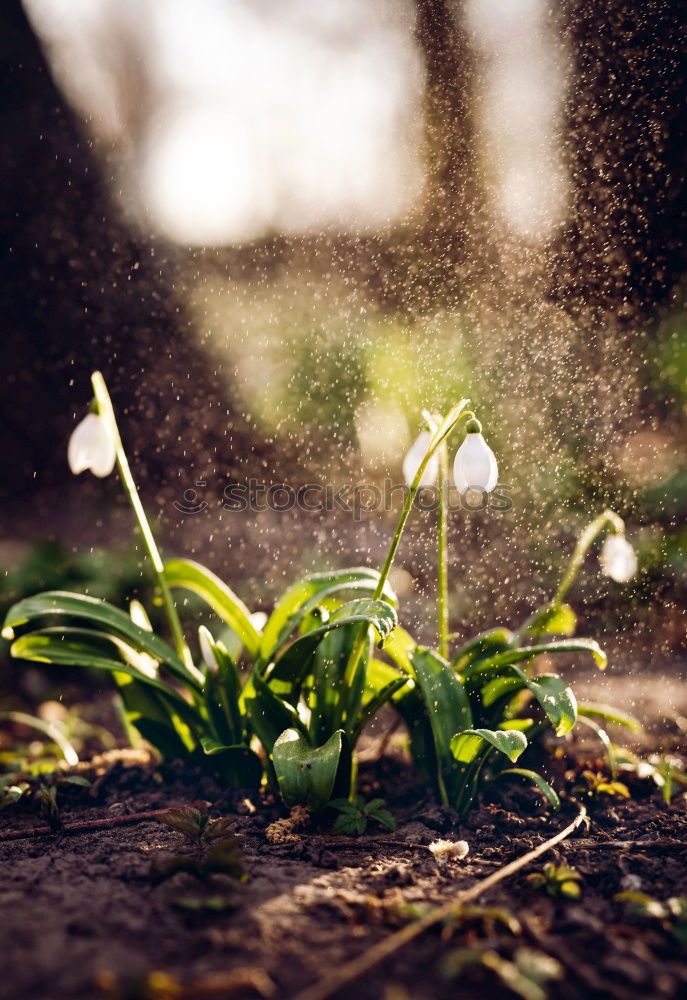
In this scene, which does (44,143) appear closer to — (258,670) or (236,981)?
(258,670)

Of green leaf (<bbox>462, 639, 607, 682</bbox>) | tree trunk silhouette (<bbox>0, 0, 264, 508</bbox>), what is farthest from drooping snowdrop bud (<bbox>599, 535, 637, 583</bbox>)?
tree trunk silhouette (<bbox>0, 0, 264, 508</bbox>)

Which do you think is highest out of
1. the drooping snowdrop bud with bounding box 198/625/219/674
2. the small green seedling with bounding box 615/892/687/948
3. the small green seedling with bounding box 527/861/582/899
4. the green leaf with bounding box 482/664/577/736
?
the drooping snowdrop bud with bounding box 198/625/219/674

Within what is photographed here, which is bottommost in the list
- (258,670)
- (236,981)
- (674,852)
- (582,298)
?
(674,852)

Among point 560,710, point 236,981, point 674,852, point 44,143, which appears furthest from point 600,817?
point 44,143

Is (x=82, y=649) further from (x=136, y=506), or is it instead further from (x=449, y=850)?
(x=449, y=850)

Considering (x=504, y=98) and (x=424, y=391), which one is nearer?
(x=504, y=98)

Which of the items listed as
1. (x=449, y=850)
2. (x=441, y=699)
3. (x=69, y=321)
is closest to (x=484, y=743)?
(x=441, y=699)

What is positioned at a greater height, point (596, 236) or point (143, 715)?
point (596, 236)

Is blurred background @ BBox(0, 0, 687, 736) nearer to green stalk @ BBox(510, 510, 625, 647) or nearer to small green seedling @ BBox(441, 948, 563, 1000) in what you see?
green stalk @ BBox(510, 510, 625, 647)
